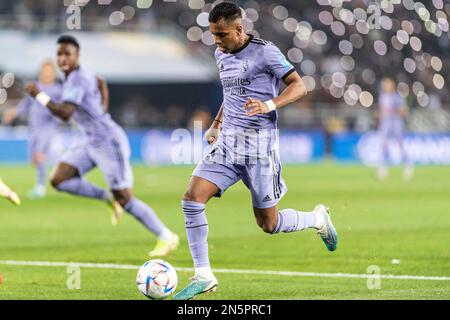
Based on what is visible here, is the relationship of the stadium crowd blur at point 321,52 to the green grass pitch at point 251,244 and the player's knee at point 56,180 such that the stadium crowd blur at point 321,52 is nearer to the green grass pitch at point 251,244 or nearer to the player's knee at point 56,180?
the green grass pitch at point 251,244

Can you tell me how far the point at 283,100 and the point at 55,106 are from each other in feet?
13.9

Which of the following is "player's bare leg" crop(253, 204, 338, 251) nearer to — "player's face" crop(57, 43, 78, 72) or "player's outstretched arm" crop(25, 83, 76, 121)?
"player's outstretched arm" crop(25, 83, 76, 121)

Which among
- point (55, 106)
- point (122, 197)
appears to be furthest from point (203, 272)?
point (122, 197)

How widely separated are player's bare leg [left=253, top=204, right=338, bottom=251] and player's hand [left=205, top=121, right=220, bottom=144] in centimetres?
73

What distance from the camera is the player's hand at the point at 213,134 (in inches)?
392

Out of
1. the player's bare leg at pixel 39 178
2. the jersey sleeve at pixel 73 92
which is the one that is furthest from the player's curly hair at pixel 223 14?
the player's bare leg at pixel 39 178

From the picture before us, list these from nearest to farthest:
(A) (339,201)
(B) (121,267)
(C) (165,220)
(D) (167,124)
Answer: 1. (B) (121,267)
2. (C) (165,220)
3. (A) (339,201)
4. (D) (167,124)

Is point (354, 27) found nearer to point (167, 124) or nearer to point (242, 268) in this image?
point (167, 124)

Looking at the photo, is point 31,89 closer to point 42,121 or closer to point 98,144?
point 98,144

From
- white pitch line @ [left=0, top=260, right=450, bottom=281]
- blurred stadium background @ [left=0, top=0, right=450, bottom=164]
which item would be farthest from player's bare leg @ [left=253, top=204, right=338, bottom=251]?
blurred stadium background @ [left=0, top=0, right=450, bottom=164]

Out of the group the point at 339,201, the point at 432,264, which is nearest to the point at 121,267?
the point at 432,264

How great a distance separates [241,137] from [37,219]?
887 centimetres

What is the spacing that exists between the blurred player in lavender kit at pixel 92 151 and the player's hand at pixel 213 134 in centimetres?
307
